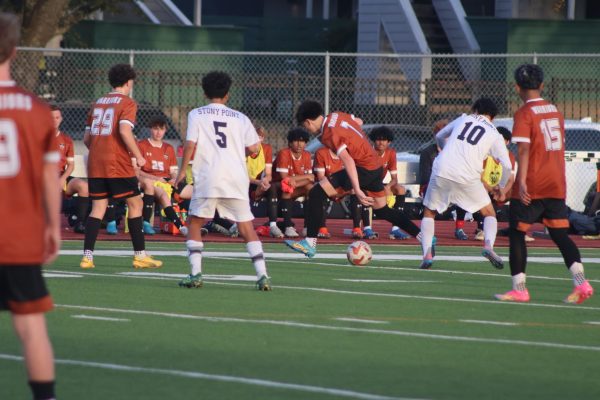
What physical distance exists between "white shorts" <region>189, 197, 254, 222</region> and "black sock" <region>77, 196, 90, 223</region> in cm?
742

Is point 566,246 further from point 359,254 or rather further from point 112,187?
point 112,187

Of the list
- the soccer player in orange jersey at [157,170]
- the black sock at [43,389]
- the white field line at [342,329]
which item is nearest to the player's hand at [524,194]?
the white field line at [342,329]

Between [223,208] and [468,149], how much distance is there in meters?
3.36

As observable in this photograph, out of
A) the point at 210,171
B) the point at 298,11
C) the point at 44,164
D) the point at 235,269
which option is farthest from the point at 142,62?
the point at 44,164

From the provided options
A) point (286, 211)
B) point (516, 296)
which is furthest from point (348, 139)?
point (286, 211)

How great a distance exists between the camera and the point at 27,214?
666cm

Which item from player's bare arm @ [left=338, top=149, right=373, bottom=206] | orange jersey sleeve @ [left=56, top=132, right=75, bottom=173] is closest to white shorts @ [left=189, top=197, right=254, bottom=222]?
player's bare arm @ [left=338, top=149, right=373, bottom=206]

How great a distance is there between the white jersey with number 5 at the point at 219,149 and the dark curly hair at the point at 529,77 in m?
2.39

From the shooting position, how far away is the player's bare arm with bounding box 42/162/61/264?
6.64 metres

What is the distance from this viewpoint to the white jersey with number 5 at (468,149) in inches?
584

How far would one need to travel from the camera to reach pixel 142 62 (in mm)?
35062

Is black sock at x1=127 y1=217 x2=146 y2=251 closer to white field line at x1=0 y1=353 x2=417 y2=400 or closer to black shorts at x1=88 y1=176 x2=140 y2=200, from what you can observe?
black shorts at x1=88 y1=176 x2=140 y2=200

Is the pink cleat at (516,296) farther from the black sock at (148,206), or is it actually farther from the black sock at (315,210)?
the black sock at (148,206)

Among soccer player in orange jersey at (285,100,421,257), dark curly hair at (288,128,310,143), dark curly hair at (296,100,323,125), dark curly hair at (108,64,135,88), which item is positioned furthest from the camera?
dark curly hair at (288,128,310,143)
